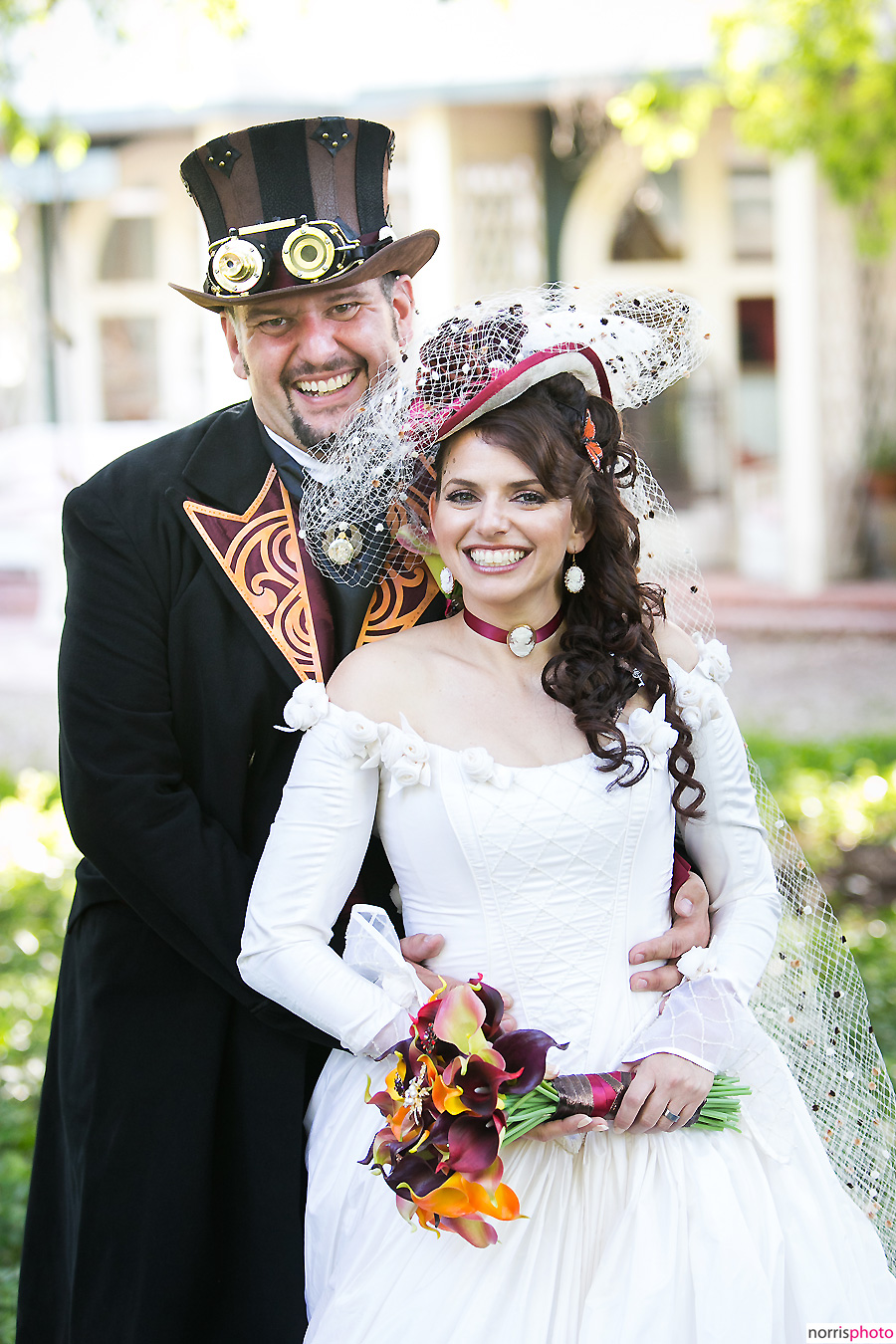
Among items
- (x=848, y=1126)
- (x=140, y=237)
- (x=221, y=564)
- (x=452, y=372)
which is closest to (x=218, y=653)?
(x=221, y=564)

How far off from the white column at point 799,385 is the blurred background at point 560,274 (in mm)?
18

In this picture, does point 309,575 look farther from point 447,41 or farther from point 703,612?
point 447,41

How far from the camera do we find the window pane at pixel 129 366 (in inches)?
503

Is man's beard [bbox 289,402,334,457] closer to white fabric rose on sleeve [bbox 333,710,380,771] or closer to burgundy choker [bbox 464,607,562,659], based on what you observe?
burgundy choker [bbox 464,607,562,659]

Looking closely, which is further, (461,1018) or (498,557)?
(498,557)

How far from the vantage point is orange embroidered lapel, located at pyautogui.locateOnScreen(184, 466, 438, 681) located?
2197 mm

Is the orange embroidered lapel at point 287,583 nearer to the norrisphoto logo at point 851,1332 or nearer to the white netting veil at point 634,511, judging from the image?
the white netting veil at point 634,511

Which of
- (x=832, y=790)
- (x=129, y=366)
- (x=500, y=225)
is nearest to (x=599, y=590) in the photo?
(x=832, y=790)

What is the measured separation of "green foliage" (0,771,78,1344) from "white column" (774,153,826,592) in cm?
653

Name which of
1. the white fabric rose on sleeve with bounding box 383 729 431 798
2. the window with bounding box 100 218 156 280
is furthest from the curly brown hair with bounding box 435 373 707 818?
the window with bounding box 100 218 156 280

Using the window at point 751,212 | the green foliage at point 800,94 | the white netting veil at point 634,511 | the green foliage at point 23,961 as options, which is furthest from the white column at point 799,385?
the white netting veil at point 634,511

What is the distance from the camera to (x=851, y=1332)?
75.6 inches

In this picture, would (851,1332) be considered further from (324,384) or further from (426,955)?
(324,384)

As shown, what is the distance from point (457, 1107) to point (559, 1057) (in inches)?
13.3
